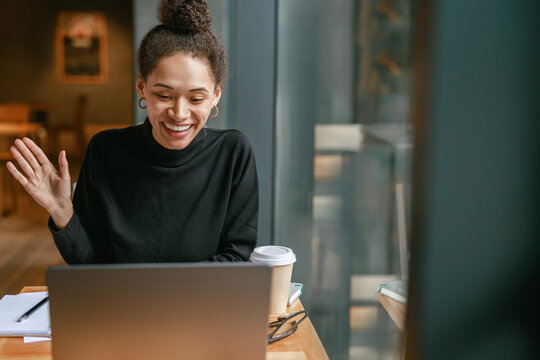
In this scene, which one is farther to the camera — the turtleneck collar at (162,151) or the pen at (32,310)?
the turtleneck collar at (162,151)

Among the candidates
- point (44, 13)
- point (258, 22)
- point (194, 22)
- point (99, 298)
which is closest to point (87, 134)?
point (44, 13)

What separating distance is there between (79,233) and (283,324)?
1.88 feet

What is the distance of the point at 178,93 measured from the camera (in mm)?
1235

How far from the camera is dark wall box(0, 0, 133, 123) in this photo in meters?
8.65

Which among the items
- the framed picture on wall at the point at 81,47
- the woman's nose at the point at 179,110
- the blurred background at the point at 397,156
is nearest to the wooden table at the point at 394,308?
the blurred background at the point at 397,156

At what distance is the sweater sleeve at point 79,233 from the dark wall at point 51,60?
7356mm

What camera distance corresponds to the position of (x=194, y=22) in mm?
1291

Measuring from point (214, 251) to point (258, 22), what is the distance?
1.00 m

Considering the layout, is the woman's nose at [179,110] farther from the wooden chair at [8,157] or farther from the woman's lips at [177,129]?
the wooden chair at [8,157]

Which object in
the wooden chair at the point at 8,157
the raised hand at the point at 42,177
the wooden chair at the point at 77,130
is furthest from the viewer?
the wooden chair at the point at 77,130

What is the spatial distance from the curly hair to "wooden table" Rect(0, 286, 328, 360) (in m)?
0.66

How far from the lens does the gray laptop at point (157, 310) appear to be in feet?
2.35

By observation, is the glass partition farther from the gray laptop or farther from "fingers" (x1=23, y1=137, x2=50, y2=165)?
"fingers" (x1=23, y1=137, x2=50, y2=165)

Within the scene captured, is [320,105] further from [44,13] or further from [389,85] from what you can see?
[44,13]
